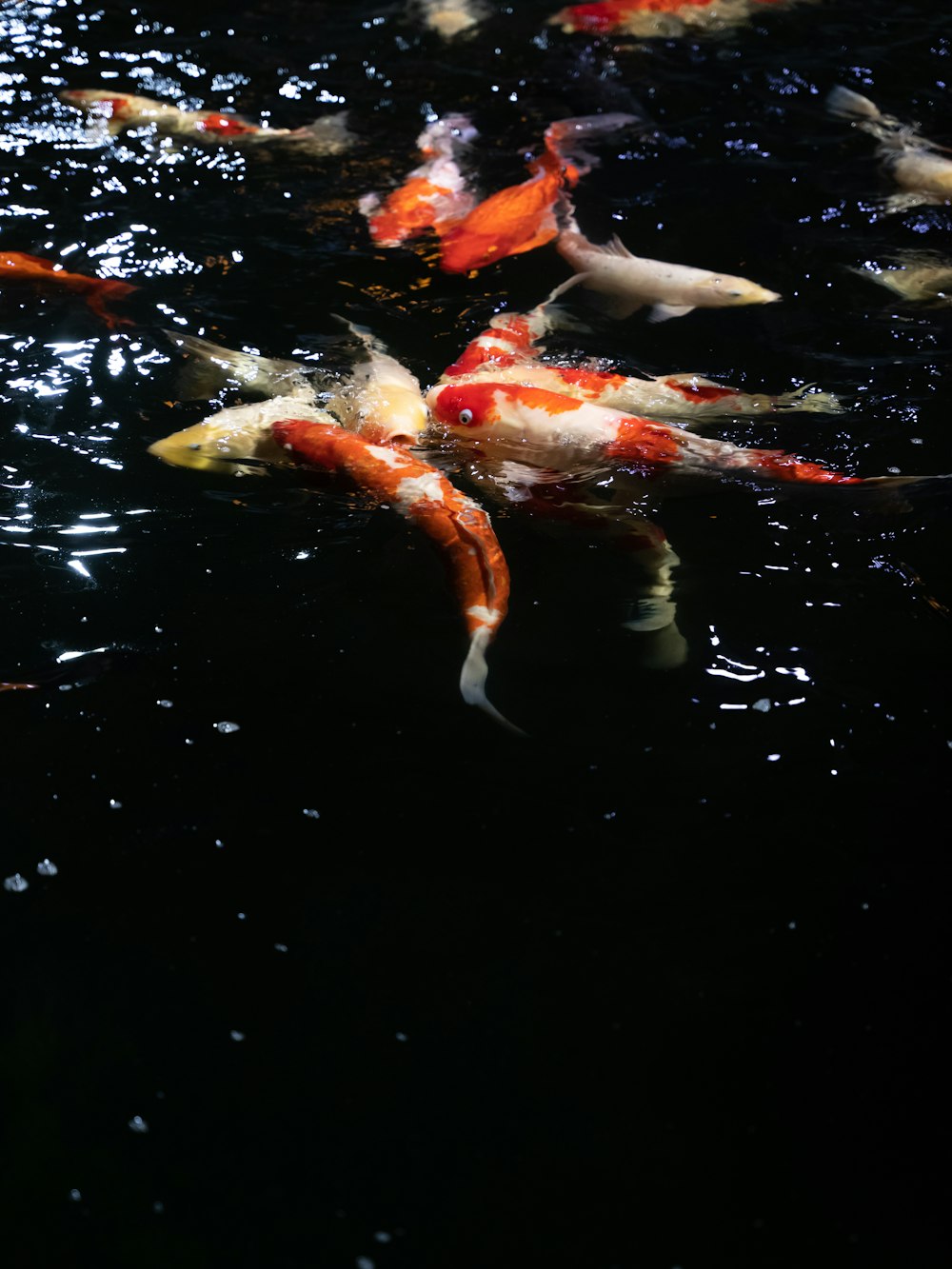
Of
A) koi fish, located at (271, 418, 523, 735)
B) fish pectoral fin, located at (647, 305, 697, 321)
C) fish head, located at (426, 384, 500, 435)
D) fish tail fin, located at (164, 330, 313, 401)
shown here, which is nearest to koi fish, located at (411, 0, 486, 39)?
fish pectoral fin, located at (647, 305, 697, 321)

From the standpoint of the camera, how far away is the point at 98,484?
364 centimetres

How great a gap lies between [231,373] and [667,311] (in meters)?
1.94

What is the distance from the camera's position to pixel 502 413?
3664 millimetres

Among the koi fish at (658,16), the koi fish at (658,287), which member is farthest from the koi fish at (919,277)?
the koi fish at (658,16)

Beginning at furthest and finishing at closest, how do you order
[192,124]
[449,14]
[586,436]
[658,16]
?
[449,14]
[658,16]
[192,124]
[586,436]

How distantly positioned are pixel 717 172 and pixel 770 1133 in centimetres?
523

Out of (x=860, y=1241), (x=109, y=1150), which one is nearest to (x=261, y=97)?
(x=109, y=1150)

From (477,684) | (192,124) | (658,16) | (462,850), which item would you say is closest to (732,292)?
(477,684)

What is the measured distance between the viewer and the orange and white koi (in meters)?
3.51

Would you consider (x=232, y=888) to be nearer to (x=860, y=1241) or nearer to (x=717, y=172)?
(x=860, y=1241)

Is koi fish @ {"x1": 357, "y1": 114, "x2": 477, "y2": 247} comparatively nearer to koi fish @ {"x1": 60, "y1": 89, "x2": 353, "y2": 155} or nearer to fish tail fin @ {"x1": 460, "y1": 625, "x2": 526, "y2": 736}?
koi fish @ {"x1": 60, "y1": 89, "x2": 353, "y2": 155}

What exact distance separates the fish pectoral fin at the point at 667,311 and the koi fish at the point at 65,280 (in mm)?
2291

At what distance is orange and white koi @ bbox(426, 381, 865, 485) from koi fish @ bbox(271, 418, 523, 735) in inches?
11.3

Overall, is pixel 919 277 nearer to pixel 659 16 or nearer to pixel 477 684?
pixel 477 684
